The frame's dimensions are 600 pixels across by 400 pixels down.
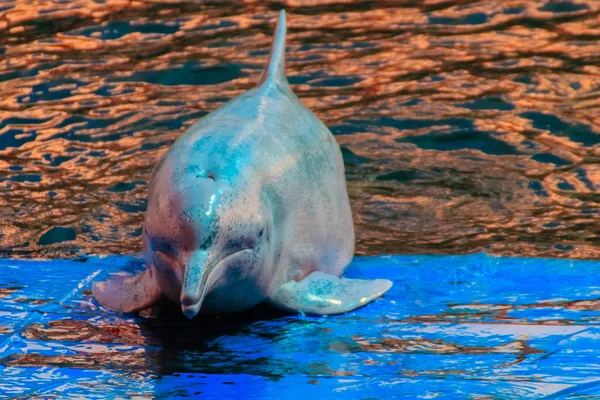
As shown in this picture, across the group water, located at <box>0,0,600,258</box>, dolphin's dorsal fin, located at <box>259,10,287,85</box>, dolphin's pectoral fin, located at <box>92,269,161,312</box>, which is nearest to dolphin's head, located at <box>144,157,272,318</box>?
dolphin's pectoral fin, located at <box>92,269,161,312</box>

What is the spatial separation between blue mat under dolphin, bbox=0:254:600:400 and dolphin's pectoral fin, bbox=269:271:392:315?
0.05 metres

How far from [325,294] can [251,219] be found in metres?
0.75

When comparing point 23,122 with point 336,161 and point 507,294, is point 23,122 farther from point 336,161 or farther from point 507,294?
point 507,294

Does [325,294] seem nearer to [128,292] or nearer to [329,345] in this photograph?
[329,345]

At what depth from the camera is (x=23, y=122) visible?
10.4 metres

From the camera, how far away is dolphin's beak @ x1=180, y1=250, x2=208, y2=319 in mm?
3902

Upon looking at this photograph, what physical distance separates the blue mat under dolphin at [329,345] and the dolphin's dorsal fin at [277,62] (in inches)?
53.4

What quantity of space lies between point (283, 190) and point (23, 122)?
6.22 meters

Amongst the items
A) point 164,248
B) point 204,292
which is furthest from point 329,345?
point 164,248

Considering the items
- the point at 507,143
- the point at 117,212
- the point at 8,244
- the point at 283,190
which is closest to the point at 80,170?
the point at 117,212

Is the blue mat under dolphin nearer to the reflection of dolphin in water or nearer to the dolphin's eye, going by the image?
the reflection of dolphin in water

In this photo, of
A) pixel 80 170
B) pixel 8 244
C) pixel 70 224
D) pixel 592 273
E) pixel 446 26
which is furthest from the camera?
pixel 446 26

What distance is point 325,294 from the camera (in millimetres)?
4953

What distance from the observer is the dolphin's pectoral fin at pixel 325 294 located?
15.9 ft
